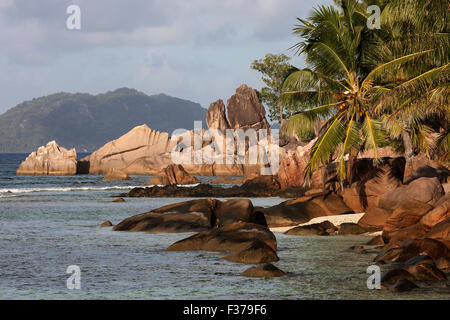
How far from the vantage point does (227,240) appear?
17844mm

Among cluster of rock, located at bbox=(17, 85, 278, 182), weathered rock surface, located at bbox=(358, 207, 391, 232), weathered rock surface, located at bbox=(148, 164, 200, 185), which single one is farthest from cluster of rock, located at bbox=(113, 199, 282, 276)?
cluster of rock, located at bbox=(17, 85, 278, 182)

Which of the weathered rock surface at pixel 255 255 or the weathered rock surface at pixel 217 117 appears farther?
the weathered rock surface at pixel 217 117

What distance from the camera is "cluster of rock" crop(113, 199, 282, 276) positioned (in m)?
16.0

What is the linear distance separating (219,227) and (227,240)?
11.3 feet

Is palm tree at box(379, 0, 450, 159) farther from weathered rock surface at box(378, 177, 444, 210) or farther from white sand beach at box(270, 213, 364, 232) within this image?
white sand beach at box(270, 213, 364, 232)

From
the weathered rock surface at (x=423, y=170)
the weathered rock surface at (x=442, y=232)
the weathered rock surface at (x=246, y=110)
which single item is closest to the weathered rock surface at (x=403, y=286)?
the weathered rock surface at (x=442, y=232)

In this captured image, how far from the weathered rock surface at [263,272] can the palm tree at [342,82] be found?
39.5 ft

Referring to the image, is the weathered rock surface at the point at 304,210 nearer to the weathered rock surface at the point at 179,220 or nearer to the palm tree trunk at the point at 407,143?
the weathered rock surface at the point at 179,220

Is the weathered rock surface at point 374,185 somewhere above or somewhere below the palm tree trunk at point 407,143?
below

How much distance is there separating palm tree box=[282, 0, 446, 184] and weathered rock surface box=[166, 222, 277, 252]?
315 inches

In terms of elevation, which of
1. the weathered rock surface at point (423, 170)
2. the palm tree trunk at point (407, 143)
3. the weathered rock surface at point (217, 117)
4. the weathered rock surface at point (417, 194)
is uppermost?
the weathered rock surface at point (217, 117)

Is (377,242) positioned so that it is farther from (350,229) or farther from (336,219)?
(336,219)

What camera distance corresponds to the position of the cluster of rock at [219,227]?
16.0 metres
